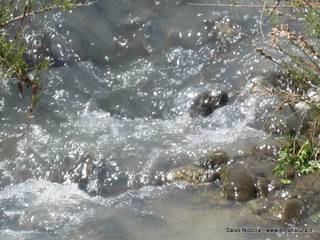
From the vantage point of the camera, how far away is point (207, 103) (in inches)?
254

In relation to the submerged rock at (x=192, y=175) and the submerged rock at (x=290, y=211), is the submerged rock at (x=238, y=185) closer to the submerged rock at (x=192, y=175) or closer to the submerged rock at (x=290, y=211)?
the submerged rock at (x=192, y=175)

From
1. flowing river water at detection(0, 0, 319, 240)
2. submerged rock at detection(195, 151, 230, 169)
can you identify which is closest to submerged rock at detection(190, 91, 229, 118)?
flowing river water at detection(0, 0, 319, 240)

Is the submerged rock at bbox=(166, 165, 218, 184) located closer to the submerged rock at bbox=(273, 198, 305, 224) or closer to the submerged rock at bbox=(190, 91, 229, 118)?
the submerged rock at bbox=(273, 198, 305, 224)

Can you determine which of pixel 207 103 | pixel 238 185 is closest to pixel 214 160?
pixel 238 185

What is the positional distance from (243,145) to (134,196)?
1.18 meters

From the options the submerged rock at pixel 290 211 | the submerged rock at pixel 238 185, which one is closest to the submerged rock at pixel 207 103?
the submerged rock at pixel 238 185

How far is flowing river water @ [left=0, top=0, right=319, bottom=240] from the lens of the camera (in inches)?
191

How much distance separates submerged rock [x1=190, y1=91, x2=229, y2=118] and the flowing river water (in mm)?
85

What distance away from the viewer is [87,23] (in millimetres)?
7750

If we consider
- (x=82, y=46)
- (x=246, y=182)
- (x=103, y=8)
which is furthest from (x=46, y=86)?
(x=246, y=182)

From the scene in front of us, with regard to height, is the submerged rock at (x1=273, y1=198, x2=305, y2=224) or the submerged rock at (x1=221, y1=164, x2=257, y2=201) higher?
A: the submerged rock at (x1=221, y1=164, x2=257, y2=201)

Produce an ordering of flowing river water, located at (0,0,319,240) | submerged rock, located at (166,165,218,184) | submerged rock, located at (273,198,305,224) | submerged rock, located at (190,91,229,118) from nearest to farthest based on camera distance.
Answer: submerged rock, located at (273,198,305,224)
flowing river water, located at (0,0,319,240)
submerged rock, located at (166,165,218,184)
submerged rock, located at (190,91,229,118)

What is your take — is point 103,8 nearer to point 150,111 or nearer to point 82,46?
point 82,46

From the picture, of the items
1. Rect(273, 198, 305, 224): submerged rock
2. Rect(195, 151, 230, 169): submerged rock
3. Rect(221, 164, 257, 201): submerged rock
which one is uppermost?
Rect(195, 151, 230, 169): submerged rock
